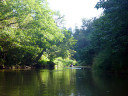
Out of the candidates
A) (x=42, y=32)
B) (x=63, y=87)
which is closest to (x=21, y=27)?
(x=42, y=32)

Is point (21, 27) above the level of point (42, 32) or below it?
above

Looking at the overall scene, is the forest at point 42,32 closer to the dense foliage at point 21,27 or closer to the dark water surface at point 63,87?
the dense foliage at point 21,27

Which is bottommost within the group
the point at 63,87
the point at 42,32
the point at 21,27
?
the point at 63,87

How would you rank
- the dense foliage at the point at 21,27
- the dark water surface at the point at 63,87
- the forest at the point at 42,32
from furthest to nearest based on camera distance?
the dense foliage at the point at 21,27, the forest at the point at 42,32, the dark water surface at the point at 63,87

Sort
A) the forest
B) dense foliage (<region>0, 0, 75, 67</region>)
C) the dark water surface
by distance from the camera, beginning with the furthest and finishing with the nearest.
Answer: dense foliage (<region>0, 0, 75, 67</region>) < the forest < the dark water surface

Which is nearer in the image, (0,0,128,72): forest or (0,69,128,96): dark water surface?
(0,69,128,96): dark water surface

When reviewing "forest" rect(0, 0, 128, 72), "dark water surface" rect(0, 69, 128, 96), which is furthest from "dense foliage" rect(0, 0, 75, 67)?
"dark water surface" rect(0, 69, 128, 96)

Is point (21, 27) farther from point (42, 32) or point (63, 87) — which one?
point (63, 87)

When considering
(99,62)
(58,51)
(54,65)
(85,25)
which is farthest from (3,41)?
(85,25)

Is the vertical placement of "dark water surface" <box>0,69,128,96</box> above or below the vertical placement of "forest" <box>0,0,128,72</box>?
below

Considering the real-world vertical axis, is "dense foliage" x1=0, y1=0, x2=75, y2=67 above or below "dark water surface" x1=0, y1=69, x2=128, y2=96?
above

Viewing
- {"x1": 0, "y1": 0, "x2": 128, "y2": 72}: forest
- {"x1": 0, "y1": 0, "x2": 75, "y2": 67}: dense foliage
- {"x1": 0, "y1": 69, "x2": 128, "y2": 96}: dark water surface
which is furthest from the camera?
{"x1": 0, "y1": 0, "x2": 75, "y2": 67}: dense foliage

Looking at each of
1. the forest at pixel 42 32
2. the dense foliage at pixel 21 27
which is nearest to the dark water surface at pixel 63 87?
the forest at pixel 42 32

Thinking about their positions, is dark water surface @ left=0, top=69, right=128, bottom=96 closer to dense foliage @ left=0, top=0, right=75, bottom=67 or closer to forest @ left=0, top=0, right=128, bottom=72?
forest @ left=0, top=0, right=128, bottom=72
